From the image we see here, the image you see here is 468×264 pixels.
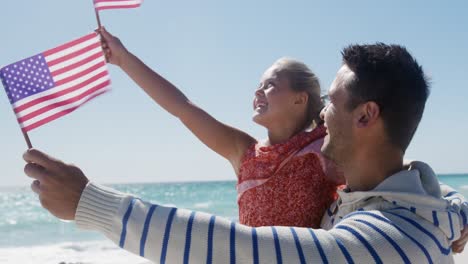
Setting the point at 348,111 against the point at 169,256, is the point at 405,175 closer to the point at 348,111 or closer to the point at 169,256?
the point at 348,111

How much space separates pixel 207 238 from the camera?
1.40 metres

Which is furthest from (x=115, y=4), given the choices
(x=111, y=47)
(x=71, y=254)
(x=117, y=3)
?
(x=71, y=254)

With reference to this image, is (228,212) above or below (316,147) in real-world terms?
below

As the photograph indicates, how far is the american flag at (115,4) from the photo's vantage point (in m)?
3.00

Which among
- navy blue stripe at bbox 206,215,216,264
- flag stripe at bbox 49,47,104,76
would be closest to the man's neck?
navy blue stripe at bbox 206,215,216,264

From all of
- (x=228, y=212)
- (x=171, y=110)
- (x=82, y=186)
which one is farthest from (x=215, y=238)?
(x=228, y=212)

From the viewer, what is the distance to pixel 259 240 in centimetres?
143

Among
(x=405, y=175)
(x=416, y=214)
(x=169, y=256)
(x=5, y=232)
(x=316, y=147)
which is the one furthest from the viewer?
(x=5, y=232)

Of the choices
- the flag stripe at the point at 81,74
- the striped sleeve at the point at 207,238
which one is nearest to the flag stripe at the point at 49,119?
the flag stripe at the point at 81,74

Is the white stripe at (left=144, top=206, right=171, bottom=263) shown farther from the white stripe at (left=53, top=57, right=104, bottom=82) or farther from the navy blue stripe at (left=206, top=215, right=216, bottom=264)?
the white stripe at (left=53, top=57, right=104, bottom=82)

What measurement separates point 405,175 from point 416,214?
213 millimetres

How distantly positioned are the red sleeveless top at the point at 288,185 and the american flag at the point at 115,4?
1156 millimetres

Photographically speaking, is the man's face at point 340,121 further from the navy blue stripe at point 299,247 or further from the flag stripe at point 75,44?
the flag stripe at point 75,44

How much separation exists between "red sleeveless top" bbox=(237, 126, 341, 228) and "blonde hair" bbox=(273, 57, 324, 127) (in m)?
0.17
